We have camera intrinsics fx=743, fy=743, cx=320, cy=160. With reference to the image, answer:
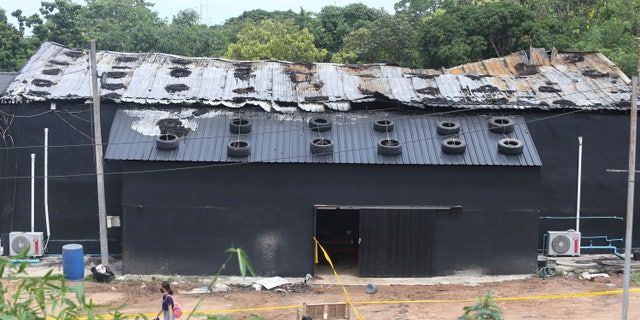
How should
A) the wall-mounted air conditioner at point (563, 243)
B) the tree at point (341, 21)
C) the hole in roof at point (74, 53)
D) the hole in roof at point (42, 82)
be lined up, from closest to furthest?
the hole in roof at point (42, 82) → the wall-mounted air conditioner at point (563, 243) → the hole in roof at point (74, 53) → the tree at point (341, 21)

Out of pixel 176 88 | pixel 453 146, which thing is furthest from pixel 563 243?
pixel 176 88

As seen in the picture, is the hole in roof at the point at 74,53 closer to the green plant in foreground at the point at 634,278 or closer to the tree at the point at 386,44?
the green plant in foreground at the point at 634,278

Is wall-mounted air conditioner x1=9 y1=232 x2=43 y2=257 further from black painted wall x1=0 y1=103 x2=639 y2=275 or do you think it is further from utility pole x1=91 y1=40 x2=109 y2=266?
utility pole x1=91 y1=40 x2=109 y2=266

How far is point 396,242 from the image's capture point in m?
23.7

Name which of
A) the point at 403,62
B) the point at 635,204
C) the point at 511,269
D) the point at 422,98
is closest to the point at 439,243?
the point at 511,269

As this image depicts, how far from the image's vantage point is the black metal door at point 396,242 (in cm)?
2366

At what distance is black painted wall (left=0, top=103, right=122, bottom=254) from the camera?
25188 millimetres

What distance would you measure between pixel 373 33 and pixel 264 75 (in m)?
25.7

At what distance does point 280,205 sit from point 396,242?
3882 mm

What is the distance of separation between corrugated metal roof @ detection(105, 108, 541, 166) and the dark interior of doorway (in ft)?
11.6

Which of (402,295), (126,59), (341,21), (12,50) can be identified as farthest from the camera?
(341,21)

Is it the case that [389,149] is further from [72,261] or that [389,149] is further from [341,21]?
[341,21]

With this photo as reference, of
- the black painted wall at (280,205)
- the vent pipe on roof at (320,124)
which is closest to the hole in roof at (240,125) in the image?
the black painted wall at (280,205)

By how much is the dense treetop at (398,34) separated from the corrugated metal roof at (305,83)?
12.9 metres
